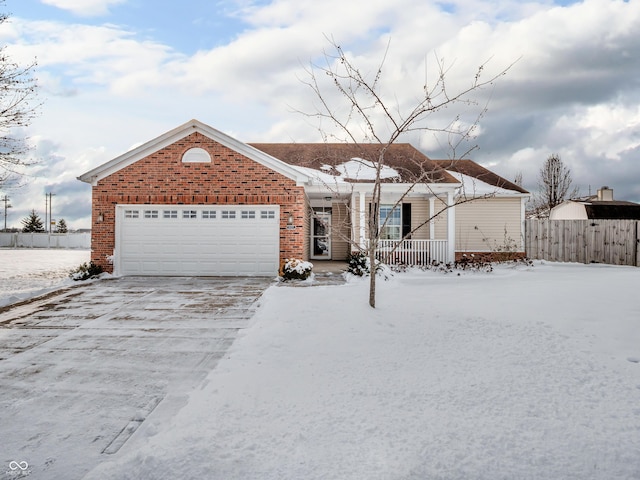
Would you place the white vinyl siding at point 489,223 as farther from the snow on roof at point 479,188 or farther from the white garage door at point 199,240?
the white garage door at point 199,240

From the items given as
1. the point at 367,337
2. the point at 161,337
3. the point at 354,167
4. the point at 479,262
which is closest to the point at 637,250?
the point at 479,262

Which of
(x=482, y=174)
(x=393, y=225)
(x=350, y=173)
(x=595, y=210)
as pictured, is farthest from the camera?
(x=595, y=210)

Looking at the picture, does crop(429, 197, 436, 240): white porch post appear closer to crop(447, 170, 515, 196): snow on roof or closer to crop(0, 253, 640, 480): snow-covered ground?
crop(447, 170, 515, 196): snow on roof

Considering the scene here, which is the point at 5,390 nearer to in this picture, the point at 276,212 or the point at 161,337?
the point at 161,337

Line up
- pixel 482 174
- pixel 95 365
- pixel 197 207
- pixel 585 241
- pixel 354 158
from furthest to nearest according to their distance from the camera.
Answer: pixel 482 174, pixel 354 158, pixel 585 241, pixel 197 207, pixel 95 365

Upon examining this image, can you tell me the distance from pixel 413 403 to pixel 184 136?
38.7 feet

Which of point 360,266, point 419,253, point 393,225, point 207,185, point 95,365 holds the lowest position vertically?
point 95,365

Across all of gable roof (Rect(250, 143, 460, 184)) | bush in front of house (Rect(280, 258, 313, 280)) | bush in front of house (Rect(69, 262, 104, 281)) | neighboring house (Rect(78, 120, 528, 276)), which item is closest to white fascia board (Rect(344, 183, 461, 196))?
gable roof (Rect(250, 143, 460, 184))

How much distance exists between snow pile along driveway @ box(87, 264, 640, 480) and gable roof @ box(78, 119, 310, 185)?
7107mm

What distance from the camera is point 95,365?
536 cm

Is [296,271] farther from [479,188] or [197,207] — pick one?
[479,188]

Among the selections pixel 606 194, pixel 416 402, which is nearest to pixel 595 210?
pixel 606 194

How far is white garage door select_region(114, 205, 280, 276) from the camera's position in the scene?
13.6 meters

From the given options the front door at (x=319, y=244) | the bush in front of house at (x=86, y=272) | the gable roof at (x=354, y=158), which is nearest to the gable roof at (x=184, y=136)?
the gable roof at (x=354, y=158)
